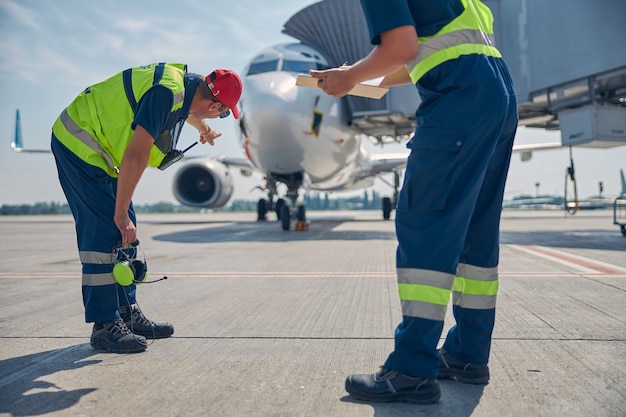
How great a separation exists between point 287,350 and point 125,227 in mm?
995

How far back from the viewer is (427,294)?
182 centimetres

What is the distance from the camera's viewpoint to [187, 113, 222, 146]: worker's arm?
3082mm

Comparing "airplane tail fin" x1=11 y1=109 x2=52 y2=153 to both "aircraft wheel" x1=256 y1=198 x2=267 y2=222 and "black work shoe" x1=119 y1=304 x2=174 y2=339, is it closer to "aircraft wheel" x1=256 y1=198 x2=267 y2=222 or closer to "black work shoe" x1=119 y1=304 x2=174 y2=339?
"aircraft wheel" x1=256 y1=198 x2=267 y2=222

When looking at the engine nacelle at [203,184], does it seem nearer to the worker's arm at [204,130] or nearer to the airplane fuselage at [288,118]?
the airplane fuselage at [288,118]

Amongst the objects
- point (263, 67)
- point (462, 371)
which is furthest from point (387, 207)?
point (462, 371)

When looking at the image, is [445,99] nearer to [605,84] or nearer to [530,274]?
[530,274]

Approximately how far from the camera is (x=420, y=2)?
190cm

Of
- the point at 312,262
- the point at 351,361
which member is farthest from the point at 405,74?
the point at 312,262

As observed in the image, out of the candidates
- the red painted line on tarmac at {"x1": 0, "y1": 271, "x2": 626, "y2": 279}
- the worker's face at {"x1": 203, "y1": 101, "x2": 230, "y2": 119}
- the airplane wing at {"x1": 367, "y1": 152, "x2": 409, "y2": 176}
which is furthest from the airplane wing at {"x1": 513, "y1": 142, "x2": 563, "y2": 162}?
the worker's face at {"x1": 203, "y1": 101, "x2": 230, "y2": 119}

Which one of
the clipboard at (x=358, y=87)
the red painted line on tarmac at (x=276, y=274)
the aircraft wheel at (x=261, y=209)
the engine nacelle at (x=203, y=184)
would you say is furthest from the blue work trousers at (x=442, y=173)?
the aircraft wheel at (x=261, y=209)

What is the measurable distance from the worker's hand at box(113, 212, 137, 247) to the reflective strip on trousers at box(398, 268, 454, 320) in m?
1.43

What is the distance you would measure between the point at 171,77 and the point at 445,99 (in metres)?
1.40

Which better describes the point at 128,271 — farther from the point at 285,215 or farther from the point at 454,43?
the point at 285,215

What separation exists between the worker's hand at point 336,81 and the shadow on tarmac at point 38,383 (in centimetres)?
147
